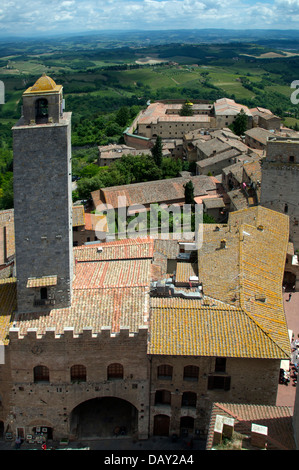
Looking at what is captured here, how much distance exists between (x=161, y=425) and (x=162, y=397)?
1702 millimetres

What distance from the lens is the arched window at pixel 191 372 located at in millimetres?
25797

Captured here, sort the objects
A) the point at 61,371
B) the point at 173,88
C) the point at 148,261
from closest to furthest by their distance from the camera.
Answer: the point at 61,371 < the point at 148,261 < the point at 173,88

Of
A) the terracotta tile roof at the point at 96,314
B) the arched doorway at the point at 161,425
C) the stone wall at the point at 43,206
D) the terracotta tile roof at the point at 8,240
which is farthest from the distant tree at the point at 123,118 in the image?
the arched doorway at the point at 161,425

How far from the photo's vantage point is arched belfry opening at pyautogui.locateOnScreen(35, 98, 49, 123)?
24969mm

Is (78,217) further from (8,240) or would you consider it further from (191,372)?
(191,372)

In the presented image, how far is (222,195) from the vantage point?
59.1 meters

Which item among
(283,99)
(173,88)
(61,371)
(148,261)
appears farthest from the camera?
(173,88)

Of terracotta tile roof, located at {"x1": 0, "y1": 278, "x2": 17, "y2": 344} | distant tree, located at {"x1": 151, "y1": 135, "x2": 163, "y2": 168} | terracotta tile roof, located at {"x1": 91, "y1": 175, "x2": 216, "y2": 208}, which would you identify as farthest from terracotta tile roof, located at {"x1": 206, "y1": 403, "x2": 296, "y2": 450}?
distant tree, located at {"x1": 151, "y1": 135, "x2": 163, "y2": 168}

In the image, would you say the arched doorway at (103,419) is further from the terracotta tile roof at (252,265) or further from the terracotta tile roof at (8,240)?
the terracotta tile roof at (8,240)

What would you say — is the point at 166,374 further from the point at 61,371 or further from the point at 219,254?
the point at 219,254

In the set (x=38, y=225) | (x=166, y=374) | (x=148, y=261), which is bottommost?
(x=166, y=374)

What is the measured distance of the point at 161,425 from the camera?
88.5ft
